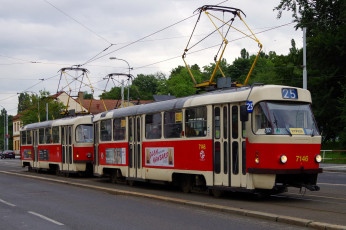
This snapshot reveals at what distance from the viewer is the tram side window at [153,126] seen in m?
16.5

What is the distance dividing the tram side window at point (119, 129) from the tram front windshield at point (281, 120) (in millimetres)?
7283

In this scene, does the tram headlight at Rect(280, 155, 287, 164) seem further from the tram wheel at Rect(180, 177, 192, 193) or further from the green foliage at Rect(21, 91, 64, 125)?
the green foliage at Rect(21, 91, 64, 125)

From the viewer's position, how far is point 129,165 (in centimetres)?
1838

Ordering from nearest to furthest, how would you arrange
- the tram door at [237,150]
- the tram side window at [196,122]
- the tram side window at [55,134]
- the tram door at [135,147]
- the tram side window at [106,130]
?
the tram door at [237,150] < the tram side window at [196,122] < the tram door at [135,147] < the tram side window at [106,130] < the tram side window at [55,134]

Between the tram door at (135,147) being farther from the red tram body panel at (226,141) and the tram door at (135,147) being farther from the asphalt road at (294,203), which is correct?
the asphalt road at (294,203)

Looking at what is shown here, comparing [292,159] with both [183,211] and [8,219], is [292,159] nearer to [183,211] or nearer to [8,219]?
[183,211]

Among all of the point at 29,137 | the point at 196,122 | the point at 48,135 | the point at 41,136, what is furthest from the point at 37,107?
the point at 196,122

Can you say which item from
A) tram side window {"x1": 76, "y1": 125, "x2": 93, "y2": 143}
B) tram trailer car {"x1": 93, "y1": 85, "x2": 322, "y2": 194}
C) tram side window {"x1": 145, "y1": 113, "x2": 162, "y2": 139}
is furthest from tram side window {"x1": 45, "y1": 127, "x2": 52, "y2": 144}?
tram trailer car {"x1": 93, "y1": 85, "x2": 322, "y2": 194}

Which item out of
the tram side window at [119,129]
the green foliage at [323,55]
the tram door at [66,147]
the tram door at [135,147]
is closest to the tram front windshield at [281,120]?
the tram door at [135,147]

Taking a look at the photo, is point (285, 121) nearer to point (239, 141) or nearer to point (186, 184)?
point (239, 141)

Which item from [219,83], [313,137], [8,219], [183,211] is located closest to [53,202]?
[8,219]

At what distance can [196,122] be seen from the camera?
1450cm

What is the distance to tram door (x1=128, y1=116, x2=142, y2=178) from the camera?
58.0 ft

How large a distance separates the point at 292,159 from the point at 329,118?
31.2 meters
